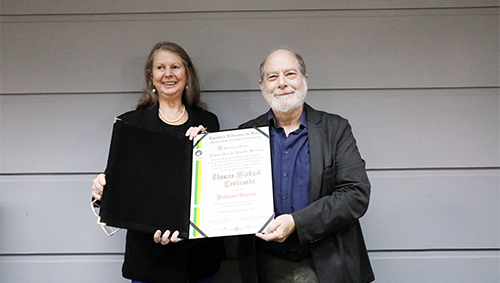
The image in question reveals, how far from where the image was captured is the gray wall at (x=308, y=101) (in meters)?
1.97

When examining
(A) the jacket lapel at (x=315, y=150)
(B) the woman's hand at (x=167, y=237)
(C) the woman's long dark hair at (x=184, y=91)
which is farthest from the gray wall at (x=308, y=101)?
(B) the woman's hand at (x=167, y=237)

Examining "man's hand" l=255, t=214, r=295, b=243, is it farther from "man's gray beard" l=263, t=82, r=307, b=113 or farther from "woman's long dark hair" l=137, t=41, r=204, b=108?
"woman's long dark hair" l=137, t=41, r=204, b=108

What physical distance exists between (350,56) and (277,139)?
0.86 metres

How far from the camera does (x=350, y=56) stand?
6.64 ft

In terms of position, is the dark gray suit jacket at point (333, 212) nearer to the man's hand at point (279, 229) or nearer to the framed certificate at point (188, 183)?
the man's hand at point (279, 229)

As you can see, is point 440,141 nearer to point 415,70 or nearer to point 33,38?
point 415,70

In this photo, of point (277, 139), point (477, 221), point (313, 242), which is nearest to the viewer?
point (313, 242)

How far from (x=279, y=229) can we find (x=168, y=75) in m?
0.87

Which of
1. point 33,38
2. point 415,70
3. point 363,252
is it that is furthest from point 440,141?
point 33,38

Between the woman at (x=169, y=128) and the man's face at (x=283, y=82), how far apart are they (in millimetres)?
323

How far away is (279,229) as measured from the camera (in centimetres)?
124

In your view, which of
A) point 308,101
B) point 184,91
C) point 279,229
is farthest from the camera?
point 308,101

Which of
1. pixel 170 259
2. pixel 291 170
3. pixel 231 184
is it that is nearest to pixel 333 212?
pixel 291 170

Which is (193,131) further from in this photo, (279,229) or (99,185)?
(279,229)
